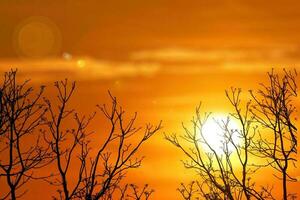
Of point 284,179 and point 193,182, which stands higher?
point 193,182

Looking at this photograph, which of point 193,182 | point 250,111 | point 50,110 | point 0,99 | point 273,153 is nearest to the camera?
point 0,99

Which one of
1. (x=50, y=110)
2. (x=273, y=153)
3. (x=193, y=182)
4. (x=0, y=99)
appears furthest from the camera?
(x=193, y=182)

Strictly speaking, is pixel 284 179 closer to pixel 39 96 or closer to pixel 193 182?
pixel 193 182

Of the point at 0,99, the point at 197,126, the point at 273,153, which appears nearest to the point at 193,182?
the point at 197,126

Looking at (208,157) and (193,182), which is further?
(193,182)

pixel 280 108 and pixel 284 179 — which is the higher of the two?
pixel 280 108

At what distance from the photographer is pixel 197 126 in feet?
86.7

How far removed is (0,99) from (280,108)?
33.3ft

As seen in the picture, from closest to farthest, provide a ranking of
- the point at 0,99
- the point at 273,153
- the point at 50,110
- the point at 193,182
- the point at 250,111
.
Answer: the point at 0,99 < the point at 50,110 < the point at 273,153 < the point at 250,111 < the point at 193,182

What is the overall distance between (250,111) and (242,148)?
5.75 feet

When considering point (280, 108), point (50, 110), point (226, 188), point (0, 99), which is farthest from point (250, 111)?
point (0, 99)

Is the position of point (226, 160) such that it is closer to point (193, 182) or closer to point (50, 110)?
point (193, 182)

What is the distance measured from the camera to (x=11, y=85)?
21.5 metres

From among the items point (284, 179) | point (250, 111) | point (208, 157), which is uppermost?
point (250, 111)
